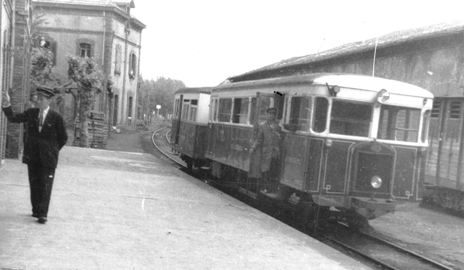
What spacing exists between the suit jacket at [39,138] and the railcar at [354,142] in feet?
14.8

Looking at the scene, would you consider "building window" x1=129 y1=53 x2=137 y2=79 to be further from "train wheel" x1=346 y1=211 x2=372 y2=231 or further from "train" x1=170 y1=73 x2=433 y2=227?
"train wheel" x1=346 y1=211 x2=372 y2=231

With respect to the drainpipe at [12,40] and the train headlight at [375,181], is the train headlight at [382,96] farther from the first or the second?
the drainpipe at [12,40]

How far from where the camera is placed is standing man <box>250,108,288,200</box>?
1154cm

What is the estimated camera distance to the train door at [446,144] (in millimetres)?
15562

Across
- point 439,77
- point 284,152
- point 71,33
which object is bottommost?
point 284,152

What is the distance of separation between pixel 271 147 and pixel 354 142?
1775 millimetres

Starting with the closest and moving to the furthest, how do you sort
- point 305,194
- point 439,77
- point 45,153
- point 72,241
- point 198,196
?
point 72,241, point 45,153, point 305,194, point 198,196, point 439,77

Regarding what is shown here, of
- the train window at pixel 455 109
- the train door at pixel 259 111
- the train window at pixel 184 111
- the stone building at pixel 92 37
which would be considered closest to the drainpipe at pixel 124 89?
the stone building at pixel 92 37

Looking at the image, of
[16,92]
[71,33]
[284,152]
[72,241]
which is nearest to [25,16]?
[16,92]

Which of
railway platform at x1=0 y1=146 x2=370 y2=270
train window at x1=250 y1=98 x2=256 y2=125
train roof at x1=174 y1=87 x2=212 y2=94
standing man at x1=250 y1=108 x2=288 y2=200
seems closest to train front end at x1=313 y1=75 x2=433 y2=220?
standing man at x1=250 y1=108 x2=288 y2=200

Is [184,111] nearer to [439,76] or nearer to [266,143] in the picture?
[439,76]

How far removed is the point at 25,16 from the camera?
15500 mm

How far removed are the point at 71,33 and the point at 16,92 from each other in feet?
84.3

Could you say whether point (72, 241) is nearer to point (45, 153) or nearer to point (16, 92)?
point (45, 153)
